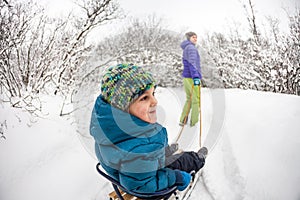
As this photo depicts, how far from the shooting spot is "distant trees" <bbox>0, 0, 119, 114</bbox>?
106 inches

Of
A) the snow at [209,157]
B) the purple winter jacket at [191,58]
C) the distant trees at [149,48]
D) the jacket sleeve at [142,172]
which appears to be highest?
the distant trees at [149,48]

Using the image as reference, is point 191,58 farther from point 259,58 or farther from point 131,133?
point 259,58

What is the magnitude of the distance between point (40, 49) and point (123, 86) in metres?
2.64

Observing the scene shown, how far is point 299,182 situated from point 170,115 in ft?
6.97

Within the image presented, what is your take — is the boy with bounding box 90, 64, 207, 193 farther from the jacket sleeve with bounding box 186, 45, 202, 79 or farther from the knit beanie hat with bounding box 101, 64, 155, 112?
the jacket sleeve with bounding box 186, 45, 202, 79

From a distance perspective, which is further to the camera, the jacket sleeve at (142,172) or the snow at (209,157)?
the snow at (209,157)

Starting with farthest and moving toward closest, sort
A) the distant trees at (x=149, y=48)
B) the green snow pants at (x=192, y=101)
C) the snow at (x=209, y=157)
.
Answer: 1. the distant trees at (x=149, y=48)
2. the green snow pants at (x=192, y=101)
3. the snow at (x=209, y=157)

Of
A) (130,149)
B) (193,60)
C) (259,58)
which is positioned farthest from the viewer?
(259,58)

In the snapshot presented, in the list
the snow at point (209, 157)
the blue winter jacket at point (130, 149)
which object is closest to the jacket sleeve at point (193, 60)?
the snow at point (209, 157)

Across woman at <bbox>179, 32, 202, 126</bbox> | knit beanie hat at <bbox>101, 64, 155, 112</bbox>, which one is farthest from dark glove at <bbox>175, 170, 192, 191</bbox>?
woman at <bbox>179, 32, 202, 126</bbox>

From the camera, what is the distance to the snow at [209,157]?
1.75m

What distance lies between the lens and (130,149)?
40.3 inches

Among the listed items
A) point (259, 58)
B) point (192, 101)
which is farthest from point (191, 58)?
point (259, 58)

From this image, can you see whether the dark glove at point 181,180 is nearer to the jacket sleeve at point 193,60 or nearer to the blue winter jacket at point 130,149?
the blue winter jacket at point 130,149
